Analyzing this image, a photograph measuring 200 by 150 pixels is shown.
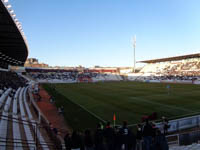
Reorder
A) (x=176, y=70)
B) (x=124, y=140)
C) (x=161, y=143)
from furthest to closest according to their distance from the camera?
(x=176, y=70) < (x=124, y=140) < (x=161, y=143)

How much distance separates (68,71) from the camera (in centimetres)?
8162

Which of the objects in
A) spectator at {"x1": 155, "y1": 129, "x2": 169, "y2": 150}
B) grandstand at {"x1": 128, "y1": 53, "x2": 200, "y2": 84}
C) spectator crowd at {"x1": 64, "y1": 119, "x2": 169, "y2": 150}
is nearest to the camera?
spectator at {"x1": 155, "y1": 129, "x2": 169, "y2": 150}

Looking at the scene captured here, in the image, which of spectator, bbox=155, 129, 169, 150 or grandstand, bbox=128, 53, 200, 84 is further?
grandstand, bbox=128, 53, 200, 84

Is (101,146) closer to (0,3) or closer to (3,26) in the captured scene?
(0,3)

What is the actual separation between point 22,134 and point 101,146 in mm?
5400

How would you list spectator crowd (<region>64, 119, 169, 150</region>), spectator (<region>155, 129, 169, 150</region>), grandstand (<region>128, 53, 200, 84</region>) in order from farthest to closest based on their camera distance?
1. grandstand (<region>128, 53, 200, 84</region>)
2. spectator crowd (<region>64, 119, 169, 150</region>)
3. spectator (<region>155, 129, 169, 150</region>)

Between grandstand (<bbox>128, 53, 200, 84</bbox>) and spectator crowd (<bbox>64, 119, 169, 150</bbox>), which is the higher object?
grandstand (<bbox>128, 53, 200, 84</bbox>)

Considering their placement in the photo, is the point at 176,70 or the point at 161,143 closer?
the point at 161,143

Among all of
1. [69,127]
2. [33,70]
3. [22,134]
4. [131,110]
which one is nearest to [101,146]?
[22,134]

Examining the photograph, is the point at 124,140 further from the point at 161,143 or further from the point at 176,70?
the point at 176,70

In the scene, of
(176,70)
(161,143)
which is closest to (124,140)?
(161,143)

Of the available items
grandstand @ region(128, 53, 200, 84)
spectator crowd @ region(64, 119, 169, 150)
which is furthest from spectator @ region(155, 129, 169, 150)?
grandstand @ region(128, 53, 200, 84)

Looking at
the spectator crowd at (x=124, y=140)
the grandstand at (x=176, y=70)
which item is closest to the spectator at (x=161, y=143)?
the spectator crowd at (x=124, y=140)

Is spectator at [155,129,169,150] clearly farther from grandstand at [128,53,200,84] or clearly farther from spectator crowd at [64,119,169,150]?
grandstand at [128,53,200,84]
